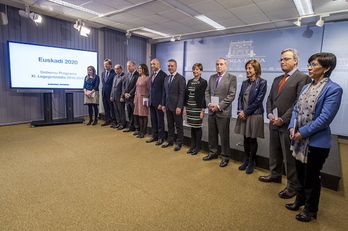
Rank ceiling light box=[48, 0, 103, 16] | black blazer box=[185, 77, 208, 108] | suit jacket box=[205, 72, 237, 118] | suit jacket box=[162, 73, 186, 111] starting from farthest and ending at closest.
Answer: ceiling light box=[48, 0, 103, 16], suit jacket box=[162, 73, 186, 111], black blazer box=[185, 77, 208, 108], suit jacket box=[205, 72, 237, 118]

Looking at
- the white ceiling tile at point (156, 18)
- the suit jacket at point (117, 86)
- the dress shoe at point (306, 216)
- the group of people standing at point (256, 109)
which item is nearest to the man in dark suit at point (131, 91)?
the group of people standing at point (256, 109)

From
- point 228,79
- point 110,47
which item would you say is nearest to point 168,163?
point 228,79

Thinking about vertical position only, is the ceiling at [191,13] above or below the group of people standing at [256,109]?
above

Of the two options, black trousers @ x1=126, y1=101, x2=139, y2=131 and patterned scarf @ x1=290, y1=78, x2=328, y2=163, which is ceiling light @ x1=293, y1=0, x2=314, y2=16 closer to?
patterned scarf @ x1=290, y1=78, x2=328, y2=163

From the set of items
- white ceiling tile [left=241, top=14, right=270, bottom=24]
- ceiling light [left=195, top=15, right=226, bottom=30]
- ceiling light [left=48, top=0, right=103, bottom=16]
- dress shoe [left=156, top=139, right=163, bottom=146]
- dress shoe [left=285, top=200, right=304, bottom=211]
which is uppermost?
ceiling light [left=195, top=15, right=226, bottom=30]

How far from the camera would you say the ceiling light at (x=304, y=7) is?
3.85 m

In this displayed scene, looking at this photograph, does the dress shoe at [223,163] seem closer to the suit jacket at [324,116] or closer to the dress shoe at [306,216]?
the dress shoe at [306,216]

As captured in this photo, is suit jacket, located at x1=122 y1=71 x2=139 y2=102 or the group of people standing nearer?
the group of people standing

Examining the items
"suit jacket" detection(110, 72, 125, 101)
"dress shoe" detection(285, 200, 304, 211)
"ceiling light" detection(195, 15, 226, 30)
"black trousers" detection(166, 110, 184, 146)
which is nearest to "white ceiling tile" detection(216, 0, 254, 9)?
"ceiling light" detection(195, 15, 226, 30)

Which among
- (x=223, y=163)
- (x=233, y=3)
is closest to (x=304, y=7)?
(x=233, y=3)

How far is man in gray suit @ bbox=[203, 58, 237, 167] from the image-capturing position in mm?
2729

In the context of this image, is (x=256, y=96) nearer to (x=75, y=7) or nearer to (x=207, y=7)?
(x=207, y=7)

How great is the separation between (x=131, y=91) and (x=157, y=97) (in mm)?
835

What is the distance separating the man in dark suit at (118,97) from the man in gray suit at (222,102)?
2417 mm
